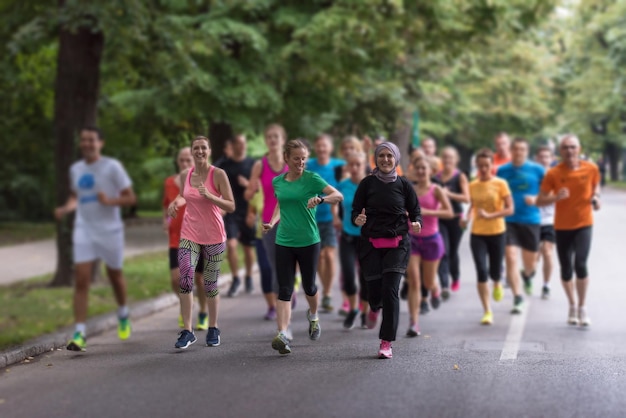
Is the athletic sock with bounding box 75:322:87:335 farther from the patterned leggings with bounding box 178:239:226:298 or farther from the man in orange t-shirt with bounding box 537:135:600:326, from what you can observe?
the man in orange t-shirt with bounding box 537:135:600:326

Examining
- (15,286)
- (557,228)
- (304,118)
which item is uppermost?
(304,118)

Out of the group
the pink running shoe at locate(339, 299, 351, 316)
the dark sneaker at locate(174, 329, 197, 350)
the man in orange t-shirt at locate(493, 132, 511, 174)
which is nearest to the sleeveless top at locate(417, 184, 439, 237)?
the pink running shoe at locate(339, 299, 351, 316)

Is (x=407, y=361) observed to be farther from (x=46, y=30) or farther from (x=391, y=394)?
(x=46, y=30)

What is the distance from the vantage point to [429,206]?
1173 centimetres

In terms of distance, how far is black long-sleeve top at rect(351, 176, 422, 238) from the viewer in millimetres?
8805

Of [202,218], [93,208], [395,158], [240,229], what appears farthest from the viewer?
[240,229]

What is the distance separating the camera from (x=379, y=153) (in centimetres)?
873

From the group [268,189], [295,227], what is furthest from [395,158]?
[268,189]

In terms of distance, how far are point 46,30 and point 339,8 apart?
665 centimetres

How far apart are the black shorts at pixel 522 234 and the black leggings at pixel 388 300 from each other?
15.6 feet

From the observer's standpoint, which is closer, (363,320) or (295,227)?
(295,227)

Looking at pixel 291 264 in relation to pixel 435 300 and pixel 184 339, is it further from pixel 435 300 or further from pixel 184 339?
pixel 435 300

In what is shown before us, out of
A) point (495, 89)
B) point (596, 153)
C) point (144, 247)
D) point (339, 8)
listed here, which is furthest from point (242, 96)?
point (596, 153)

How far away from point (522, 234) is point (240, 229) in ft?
12.0
